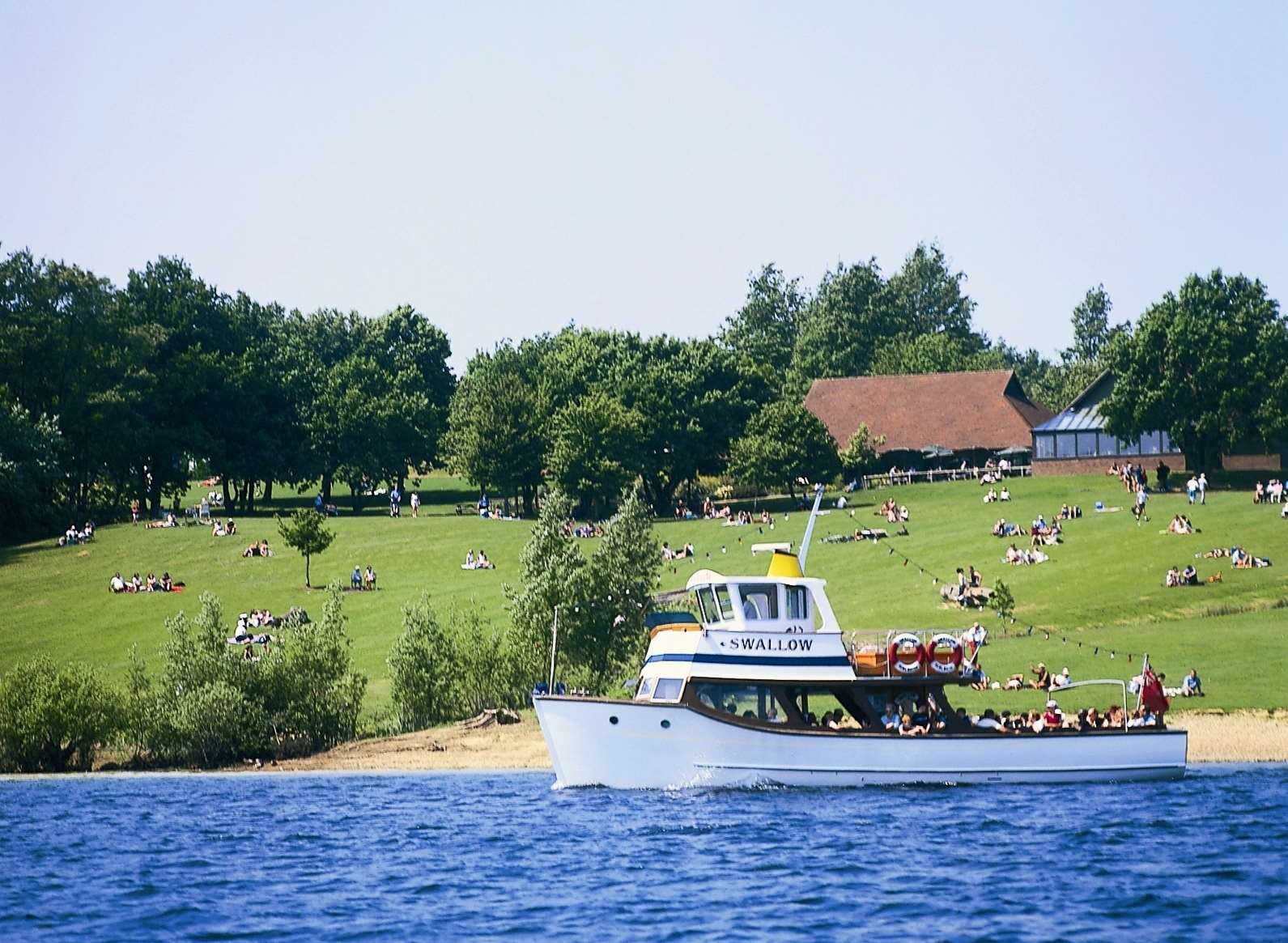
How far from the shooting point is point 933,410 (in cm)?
14088

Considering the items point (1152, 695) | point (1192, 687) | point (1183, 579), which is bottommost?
point (1192, 687)

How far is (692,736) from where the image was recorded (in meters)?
44.1

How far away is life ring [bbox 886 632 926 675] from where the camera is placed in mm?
45906

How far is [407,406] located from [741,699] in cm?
9955

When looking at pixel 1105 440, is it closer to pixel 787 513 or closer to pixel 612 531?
pixel 787 513

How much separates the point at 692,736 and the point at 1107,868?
1209cm

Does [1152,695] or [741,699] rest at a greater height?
[741,699]

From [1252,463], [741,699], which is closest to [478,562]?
[741,699]

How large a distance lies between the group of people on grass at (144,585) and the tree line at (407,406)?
18901 mm

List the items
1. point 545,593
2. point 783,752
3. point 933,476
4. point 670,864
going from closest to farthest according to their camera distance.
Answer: point 670,864 < point 783,752 < point 545,593 < point 933,476

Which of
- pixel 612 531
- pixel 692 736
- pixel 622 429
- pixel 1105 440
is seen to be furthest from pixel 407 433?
pixel 692 736

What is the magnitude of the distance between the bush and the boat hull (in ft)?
63.2

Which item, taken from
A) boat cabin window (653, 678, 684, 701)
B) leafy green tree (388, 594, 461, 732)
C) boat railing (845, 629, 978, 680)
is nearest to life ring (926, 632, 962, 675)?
boat railing (845, 629, 978, 680)

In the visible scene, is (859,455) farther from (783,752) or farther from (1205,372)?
(783,752)
